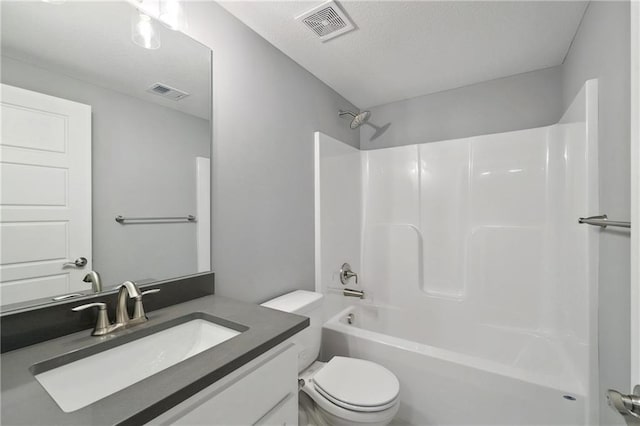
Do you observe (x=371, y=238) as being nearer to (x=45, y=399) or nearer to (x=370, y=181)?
(x=370, y=181)

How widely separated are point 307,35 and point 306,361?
6.52ft

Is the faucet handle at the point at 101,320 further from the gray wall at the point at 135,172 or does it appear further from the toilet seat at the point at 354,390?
the toilet seat at the point at 354,390

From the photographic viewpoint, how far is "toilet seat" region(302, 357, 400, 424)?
125 centimetres

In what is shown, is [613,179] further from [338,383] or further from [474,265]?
[338,383]

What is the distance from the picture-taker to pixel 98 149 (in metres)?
0.96

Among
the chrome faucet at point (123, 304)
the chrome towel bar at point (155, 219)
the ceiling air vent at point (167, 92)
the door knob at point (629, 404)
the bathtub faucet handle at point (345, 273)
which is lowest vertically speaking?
the bathtub faucet handle at point (345, 273)

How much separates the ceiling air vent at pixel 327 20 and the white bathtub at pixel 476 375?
191 centimetres

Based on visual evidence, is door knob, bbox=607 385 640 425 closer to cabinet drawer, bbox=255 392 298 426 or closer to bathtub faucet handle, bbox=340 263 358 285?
cabinet drawer, bbox=255 392 298 426

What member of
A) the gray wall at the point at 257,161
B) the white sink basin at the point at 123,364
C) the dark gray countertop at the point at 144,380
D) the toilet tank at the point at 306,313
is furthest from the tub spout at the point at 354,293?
the white sink basin at the point at 123,364

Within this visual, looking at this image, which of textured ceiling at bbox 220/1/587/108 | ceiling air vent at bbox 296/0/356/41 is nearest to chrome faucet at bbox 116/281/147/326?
textured ceiling at bbox 220/1/587/108

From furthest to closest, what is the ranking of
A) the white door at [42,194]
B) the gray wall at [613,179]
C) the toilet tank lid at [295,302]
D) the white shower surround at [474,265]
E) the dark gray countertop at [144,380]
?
the toilet tank lid at [295,302] < the white shower surround at [474,265] < the gray wall at [613,179] < the white door at [42,194] < the dark gray countertop at [144,380]

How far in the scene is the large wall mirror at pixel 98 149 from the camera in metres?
0.79

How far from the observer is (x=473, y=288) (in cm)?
215

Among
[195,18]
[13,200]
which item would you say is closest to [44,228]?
[13,200]
